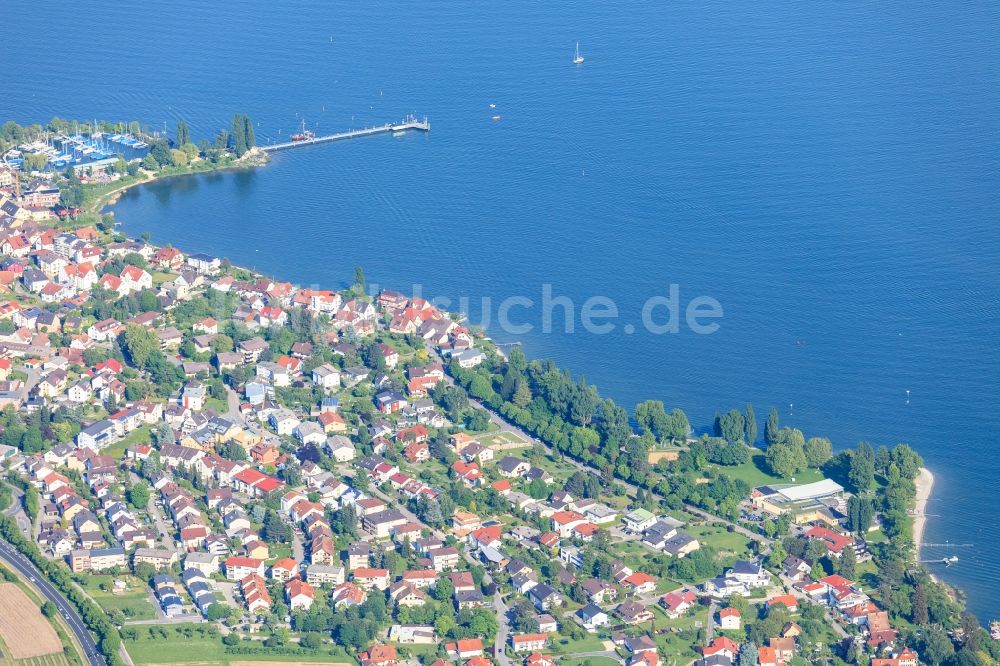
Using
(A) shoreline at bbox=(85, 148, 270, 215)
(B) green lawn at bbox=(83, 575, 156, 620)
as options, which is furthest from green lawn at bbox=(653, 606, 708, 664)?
(A) shoreline at bbox=(85, 148, 270, 215)

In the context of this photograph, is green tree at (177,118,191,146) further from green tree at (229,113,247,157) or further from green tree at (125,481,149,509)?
green tree at (125,481,149,509)

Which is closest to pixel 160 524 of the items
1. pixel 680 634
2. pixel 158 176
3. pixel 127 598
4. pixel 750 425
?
pixel 127 598

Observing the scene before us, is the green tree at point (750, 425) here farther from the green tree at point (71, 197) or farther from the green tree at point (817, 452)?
the green tree at point (71, 197)

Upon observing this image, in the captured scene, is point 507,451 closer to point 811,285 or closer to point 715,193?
point 811,285

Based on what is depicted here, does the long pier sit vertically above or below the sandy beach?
above

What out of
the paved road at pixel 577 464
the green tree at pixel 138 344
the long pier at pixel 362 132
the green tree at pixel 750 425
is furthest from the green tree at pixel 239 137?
the green tree at pixel 750 425

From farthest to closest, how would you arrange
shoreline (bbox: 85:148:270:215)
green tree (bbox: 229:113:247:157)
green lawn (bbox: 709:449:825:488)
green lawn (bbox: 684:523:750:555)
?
1. green tree (bbox: 229:113:247:157)
2. shoreline (bbox: 85:148:270:215)
3. green lawn (bbox: 709:449:825:488)
4. green lawn (bbox: 684:523:750:555)

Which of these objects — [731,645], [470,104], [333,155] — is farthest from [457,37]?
[731,645]
